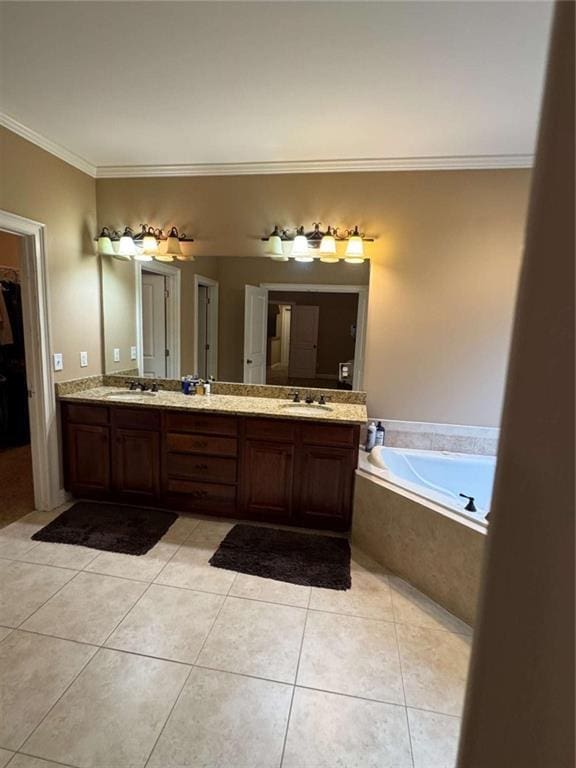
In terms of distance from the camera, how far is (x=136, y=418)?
2.88m

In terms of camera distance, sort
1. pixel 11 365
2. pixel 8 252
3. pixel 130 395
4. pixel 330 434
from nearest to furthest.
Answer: pixel 330 434 → pixel 130 395 → pixel 11 365 → pixel 8 252

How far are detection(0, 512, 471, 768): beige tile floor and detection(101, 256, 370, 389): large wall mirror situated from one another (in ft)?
4.93

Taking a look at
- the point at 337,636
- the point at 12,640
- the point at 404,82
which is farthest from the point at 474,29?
the point at 12,640

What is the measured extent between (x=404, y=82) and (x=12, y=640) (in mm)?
3144

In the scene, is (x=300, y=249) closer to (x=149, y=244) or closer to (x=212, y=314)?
(x=212, y=314)

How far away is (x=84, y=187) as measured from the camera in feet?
10.0

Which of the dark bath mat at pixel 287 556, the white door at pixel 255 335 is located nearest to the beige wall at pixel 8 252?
the white door at pixel 255 335

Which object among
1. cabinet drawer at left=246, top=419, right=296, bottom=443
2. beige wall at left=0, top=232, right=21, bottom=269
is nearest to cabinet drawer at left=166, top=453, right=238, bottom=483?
cabinet drawer at left=246, top=419, right=296, bottom=443

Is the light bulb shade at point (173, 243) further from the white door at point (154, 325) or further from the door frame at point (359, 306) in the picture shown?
the door frame at point (359, 306)

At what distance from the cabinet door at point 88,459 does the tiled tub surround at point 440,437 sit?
1.96 metres

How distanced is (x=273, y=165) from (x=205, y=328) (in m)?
1.33

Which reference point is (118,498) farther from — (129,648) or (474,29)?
(474,29)

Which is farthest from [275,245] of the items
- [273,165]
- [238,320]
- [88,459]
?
[88,459]

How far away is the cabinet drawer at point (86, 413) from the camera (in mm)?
2928
